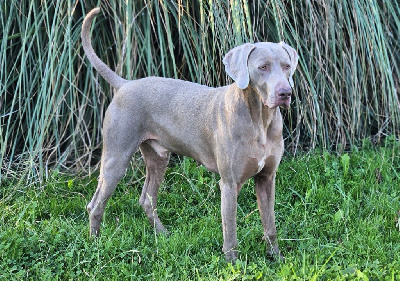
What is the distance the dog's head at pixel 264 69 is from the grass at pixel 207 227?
870 millimetres

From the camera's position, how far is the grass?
339 cm

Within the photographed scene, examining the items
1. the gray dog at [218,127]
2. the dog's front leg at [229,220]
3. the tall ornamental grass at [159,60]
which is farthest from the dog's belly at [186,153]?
the tall ornamental grass at [159,60]

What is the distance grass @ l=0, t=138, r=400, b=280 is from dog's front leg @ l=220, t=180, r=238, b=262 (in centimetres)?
7

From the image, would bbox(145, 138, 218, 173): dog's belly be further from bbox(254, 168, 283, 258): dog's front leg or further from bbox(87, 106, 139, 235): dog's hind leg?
bbox(254, 168, 283, 258): dog's front leg

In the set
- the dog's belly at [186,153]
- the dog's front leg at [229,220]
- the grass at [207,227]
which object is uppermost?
the dog's belly at [186,153]

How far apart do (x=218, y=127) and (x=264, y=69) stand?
1.64 ft

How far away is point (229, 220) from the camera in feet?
11.6

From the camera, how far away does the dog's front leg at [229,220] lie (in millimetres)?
3529

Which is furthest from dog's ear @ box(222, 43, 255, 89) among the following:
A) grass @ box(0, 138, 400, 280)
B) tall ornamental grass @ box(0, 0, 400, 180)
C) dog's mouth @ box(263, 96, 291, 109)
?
tall ornamental grass @ box(0, 0, 400, 180)

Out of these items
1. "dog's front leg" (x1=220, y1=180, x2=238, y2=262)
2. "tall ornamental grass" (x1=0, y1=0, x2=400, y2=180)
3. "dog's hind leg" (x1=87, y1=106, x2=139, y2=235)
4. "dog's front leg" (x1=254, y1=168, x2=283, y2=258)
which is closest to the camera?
"dog's front leg" (x1=220, y1=180, x2=238, y2=262)

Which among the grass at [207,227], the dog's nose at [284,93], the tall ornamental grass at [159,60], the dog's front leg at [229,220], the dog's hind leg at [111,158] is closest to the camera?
the dog's nose at [284,93]

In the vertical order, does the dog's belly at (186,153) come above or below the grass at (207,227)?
above

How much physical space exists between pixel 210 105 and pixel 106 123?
2.26 feet

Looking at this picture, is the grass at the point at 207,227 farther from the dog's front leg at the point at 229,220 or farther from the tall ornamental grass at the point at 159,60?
the tall ornamental grass at the point at 159,60
